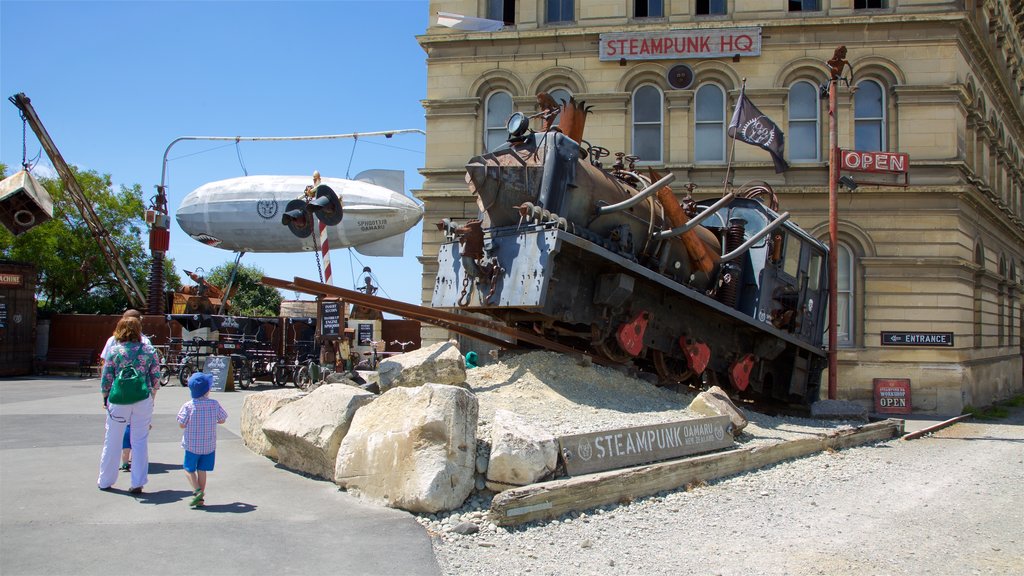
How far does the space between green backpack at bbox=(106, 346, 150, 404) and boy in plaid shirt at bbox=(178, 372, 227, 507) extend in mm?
572

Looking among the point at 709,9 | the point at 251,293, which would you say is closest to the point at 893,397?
the point at 709,9

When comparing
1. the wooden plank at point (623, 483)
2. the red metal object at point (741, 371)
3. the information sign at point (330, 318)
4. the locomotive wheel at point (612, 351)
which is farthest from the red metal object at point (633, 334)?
the information sign at point (330, 318)

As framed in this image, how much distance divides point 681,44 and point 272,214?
60.3 feet

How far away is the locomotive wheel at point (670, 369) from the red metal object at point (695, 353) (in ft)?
0.67

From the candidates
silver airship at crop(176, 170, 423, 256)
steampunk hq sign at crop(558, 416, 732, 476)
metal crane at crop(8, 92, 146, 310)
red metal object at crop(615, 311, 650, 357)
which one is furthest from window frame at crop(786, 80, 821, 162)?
metal crane at crop(8, 92, 146, 310)

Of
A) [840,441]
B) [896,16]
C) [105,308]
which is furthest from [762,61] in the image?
[105,308]

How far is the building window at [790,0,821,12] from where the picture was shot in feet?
64.1

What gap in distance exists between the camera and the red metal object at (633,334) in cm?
1040

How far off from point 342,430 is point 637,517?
2892 mm

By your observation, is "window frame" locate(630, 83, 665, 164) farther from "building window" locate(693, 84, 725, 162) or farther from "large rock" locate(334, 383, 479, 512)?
"large rock" locate(334, 383, 479, 512)

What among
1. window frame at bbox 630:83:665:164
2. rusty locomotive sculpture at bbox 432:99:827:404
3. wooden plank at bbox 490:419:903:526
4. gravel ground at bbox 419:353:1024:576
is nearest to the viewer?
gravel ground at bbox 419:353:1024:576

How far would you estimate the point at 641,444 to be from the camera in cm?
752

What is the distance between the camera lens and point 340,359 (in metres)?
19.5

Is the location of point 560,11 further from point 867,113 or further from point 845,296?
point 845,296
